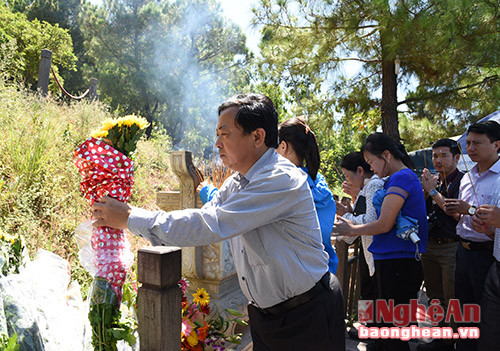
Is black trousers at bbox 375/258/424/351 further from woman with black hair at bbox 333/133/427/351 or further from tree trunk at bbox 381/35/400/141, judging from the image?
tree trunk at bbox 381/35/400/141

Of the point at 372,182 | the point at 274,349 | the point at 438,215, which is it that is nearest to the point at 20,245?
the point at 274,349

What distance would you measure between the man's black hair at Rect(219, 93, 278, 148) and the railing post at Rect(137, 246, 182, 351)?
56 cm

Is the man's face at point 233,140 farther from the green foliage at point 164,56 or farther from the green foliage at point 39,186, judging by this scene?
the green foliage at point 164,56

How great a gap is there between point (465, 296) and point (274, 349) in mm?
1841

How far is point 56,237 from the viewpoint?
133 inches

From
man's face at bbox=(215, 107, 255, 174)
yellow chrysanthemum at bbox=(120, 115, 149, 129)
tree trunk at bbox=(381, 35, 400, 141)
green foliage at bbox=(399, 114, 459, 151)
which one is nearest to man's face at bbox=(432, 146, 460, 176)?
man's face at bbox=(215, 107, 255, 174)

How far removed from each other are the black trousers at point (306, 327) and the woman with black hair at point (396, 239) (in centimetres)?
93

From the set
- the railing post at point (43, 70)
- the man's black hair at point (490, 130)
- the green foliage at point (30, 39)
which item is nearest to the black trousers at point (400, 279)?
the man's black hair at point (490, 130)

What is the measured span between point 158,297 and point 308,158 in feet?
3.92

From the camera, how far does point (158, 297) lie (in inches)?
46.8

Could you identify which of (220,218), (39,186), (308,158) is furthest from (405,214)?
(39,186)

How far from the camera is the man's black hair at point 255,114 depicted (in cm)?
137

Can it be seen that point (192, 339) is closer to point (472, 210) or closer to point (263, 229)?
point (263, 229)

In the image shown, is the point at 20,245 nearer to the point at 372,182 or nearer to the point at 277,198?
the point at 277,198
